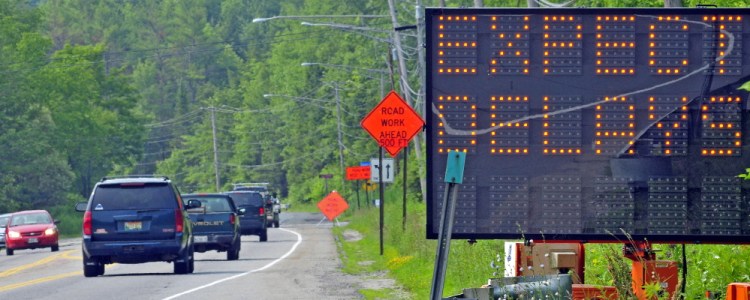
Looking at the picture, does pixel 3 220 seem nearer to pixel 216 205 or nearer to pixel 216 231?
pixel 216 205

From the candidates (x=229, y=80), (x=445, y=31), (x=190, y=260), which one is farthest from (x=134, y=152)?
(x=445, y=31)

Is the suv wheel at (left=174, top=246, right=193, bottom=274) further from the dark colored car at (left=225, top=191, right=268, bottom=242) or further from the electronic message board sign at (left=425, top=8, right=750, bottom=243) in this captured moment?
the dark colored car at (left=225, top=191, right=268, bottom=242)

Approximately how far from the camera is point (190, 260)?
2889 centimetres

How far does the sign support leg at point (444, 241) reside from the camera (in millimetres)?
10927

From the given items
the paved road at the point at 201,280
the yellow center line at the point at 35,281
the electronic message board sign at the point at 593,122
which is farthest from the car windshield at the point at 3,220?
the electronic message board sign at the point at 593,122

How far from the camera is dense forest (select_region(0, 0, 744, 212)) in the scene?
3364 inches

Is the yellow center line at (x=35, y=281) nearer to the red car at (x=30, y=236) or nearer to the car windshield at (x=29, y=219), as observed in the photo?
the red car at (x=30, y=236)

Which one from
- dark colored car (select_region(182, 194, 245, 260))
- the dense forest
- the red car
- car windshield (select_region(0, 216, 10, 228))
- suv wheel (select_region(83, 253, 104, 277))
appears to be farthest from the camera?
the dense forest

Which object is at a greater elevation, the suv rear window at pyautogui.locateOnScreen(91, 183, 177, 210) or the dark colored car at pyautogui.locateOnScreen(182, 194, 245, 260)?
the suv rear window at pyautogui.locateOnScreen(91, 183, 177, 210)

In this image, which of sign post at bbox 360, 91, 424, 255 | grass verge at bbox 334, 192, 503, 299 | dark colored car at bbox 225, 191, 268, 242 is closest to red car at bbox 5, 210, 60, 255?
dark colored car at bbox 225, 191, 268, 242

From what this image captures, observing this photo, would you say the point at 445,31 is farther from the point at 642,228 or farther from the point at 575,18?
the point at 642,228

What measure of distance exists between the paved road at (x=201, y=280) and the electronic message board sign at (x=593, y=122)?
370 inches

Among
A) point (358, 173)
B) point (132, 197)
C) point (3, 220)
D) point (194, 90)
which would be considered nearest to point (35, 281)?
point (132, 197)

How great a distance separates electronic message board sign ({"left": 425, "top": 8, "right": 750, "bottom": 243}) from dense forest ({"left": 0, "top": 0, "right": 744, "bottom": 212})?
12.3 meters
